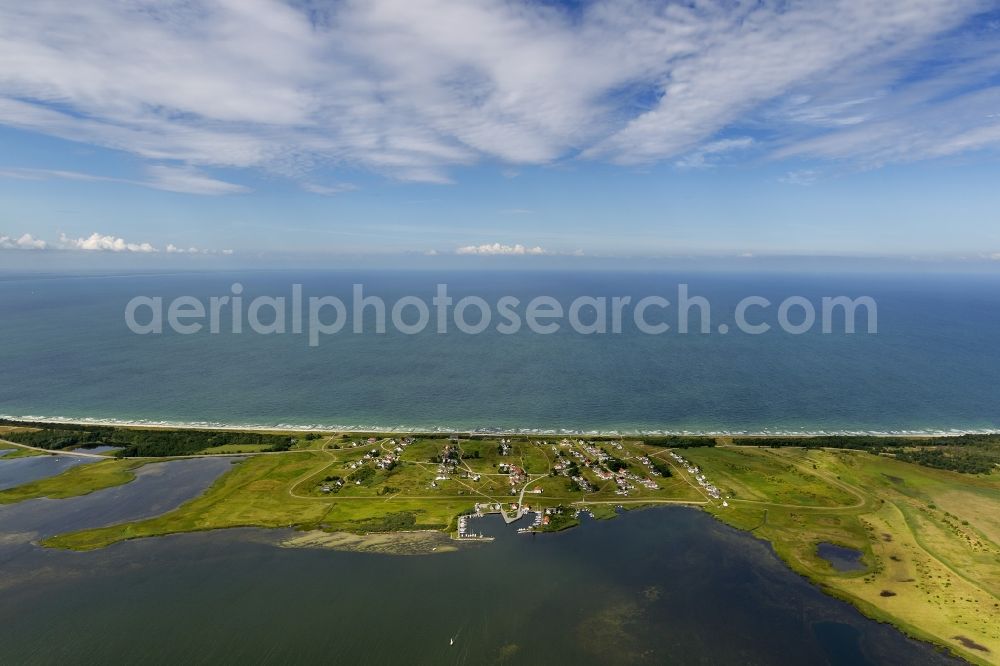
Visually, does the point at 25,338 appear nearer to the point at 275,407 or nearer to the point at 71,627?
the point at 275,407

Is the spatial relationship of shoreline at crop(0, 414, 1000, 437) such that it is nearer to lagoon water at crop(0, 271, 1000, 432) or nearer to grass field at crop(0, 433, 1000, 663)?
lagoon water at crop(0, 271, 1000, 432)

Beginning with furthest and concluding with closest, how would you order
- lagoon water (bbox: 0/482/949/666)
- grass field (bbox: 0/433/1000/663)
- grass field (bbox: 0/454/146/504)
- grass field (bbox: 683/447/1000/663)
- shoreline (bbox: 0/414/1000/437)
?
shoreline (bbox: 0/414/1000/437) < grass field (bbox: 0/454/146/504) < grass field (bbox: 0/433/1000/663) < grass field (bbox: 683/447/1000/663) < lagoon water (bbox: 0/482/949/666)

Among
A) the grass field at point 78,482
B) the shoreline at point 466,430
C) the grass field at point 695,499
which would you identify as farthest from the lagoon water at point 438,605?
the shoreline at point 466,430

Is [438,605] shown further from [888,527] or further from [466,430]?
[888,527]

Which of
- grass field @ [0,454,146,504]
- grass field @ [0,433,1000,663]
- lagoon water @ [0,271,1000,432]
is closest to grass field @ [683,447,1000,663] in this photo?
grass field @ [0,433,1000,663]

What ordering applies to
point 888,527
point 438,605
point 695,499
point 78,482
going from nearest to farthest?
point 438,605 → point 888,527 → point 695,499 → point 78,482

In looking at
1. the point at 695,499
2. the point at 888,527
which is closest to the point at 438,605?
the point at 695,499
